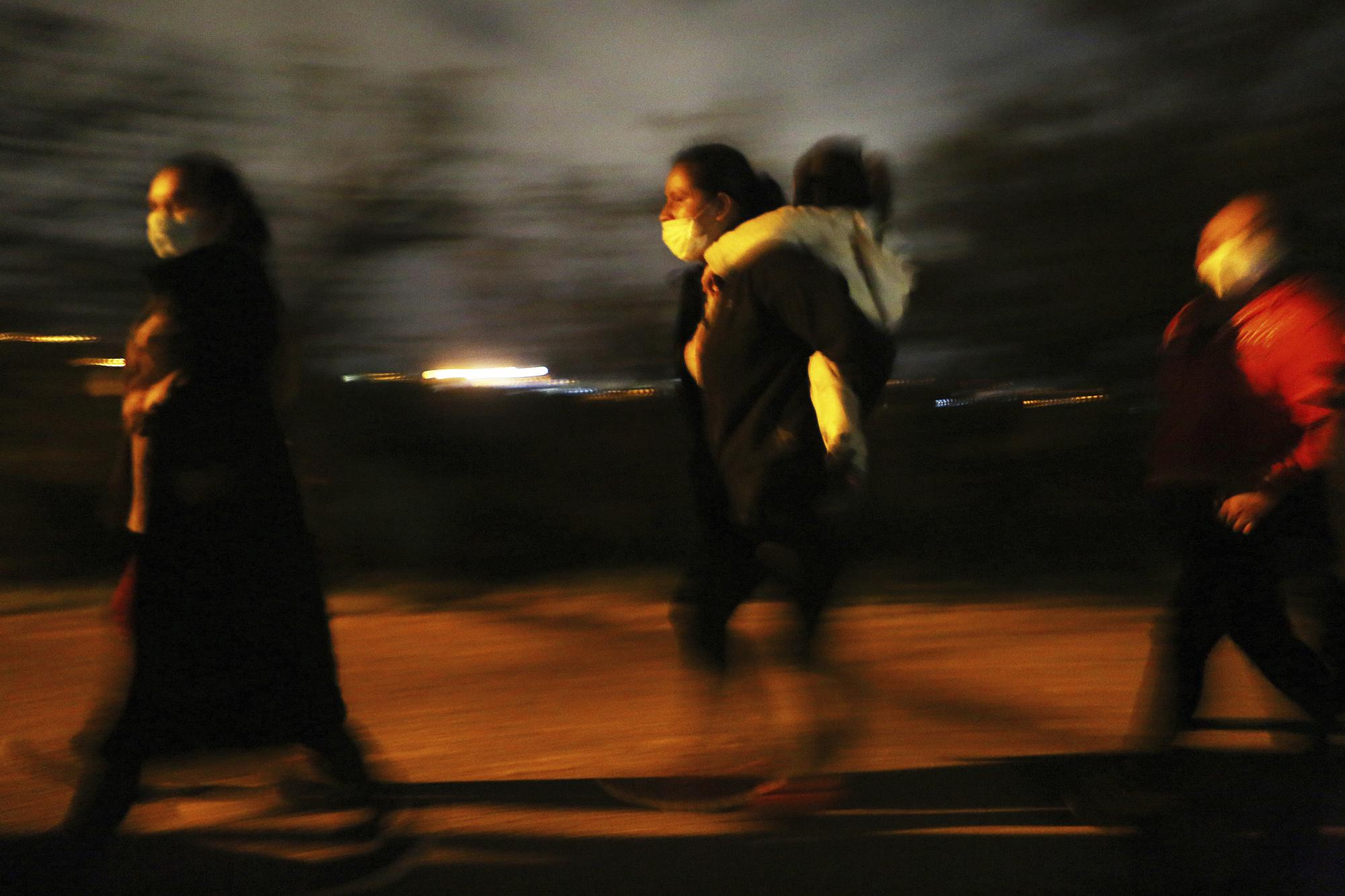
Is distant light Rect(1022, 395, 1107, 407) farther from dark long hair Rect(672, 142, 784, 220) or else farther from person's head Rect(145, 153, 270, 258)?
person's head Rect(145, 153, 270, 258)

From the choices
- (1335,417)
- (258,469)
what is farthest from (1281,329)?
(258,469)

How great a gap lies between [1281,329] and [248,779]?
283cm

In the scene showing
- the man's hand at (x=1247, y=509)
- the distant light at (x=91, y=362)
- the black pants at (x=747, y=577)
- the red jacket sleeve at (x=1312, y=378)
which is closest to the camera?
the red jacket sleeve at (x=1312, y=378)

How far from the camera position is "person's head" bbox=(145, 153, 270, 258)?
289cm

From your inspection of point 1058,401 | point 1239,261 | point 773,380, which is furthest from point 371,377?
point 1239,261

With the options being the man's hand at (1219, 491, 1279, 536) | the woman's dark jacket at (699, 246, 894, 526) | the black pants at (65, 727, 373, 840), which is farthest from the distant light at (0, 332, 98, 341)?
the man's hand at (1219, 491, 1279, 536)

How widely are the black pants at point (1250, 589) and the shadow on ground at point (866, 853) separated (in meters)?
0.23

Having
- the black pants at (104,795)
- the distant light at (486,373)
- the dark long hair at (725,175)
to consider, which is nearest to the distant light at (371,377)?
the distant light at (486,373)

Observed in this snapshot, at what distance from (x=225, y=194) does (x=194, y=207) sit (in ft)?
0.24

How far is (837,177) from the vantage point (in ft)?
10.4

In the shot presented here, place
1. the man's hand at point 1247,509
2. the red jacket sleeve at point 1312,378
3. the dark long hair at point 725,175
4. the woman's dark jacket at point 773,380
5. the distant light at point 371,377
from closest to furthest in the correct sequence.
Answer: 1. the red jacket sleeve at point 1312,378
2. the man's hand at point 1247,509
3. the woman's dark jacket at point 773,380
4. the dark long hair at point 725,175
5. the distant light at point 371,377

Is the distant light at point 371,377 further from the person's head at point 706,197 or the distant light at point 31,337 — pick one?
the person's head at point 706,197

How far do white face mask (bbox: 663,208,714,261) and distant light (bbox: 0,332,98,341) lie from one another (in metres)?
4.37

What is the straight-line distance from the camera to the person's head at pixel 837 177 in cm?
317
